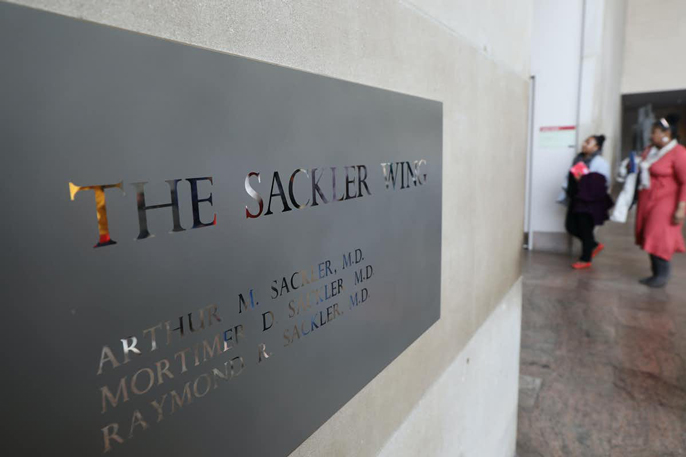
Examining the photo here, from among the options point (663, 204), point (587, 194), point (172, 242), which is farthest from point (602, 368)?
point (172, 242)

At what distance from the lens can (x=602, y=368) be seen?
9.37 ft

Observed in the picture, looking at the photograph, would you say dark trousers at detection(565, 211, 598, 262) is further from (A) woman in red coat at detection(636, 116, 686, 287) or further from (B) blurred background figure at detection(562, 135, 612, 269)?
(A) woman in red coat at detection(636, 116, 686, 287)

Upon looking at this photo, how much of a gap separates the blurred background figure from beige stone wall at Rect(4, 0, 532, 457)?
11.2 feet

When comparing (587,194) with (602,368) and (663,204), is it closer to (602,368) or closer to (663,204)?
(663,204)

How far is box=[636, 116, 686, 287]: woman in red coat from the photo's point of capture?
3.85m

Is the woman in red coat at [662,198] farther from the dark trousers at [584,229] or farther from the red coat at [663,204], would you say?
the dark trousers at [584,229]

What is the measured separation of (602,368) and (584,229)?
8.74 feet

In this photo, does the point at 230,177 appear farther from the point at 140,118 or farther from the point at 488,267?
the point at 488,267

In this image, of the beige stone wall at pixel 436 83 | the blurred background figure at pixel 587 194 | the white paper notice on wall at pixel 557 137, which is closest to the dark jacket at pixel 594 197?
the blurred background figure at pixel 587 194

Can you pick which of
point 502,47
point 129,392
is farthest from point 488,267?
point 129,392

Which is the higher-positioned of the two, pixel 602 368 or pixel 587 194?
pixel 587 194

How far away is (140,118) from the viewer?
434 mm

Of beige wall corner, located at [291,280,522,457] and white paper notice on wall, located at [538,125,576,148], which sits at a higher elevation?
white paper notice on wall, located at [538,125,576,148]

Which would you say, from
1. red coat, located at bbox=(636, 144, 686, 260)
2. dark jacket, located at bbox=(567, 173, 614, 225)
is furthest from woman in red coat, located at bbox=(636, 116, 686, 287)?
dark jacket, located at bbox=(567, 173, 614, 225)
